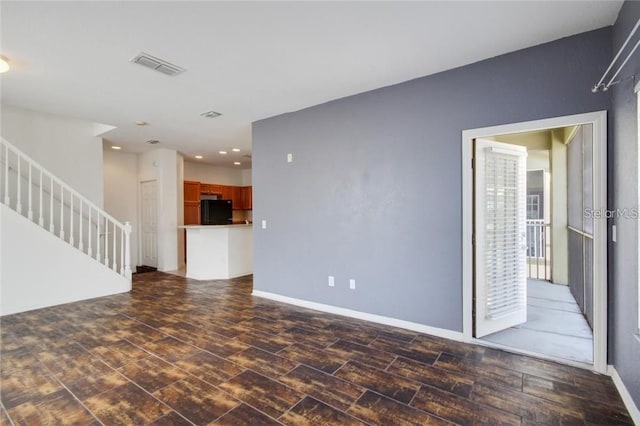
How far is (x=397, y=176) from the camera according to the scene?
11.2 ft

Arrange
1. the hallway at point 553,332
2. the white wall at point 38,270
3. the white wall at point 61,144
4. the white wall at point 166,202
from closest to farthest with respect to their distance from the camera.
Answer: the hallway at point 553,332, the white wall at point 38,270, the white wall at point 61,144, the white wall at point 166,202

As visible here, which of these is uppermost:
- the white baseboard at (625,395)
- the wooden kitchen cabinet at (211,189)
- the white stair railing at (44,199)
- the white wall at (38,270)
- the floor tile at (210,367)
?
the wooden kitchen cabinet at (211,189)

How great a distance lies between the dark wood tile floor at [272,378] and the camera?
1.92 m

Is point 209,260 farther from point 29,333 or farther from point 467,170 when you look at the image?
point 467,170

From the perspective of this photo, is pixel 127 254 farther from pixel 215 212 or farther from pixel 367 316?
pixel 367 316

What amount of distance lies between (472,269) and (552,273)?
349 centimetres

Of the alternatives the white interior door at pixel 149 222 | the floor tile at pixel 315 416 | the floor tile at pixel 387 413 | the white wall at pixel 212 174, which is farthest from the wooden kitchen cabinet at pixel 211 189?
the floor tile at pixel 387 413

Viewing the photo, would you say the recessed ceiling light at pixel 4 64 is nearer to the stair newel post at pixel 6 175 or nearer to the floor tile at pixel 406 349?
the stair newel post at pixel 6 175

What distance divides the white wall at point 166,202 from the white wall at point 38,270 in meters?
2.06

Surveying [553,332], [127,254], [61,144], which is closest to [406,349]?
[553,332]

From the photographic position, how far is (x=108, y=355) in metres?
2.75

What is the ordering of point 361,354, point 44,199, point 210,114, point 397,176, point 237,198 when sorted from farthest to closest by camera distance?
point 237,198
point 44,199
point 210,114
point 397,176
point 361,354

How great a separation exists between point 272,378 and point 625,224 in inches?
107

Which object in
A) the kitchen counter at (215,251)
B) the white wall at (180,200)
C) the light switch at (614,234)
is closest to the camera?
the light switch at (614,234)
